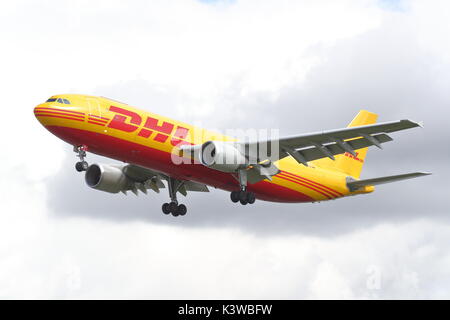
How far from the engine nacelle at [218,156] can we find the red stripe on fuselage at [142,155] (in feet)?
4.54

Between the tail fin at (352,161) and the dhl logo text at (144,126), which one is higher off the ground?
the tail fin at (352,161)

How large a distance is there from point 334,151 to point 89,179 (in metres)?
15.8

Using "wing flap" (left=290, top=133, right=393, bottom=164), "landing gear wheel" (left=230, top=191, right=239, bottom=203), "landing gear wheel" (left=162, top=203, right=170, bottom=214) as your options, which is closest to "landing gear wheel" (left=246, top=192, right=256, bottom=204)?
"landing gear wheel" (left=230, top=191, right=239, bottom=203)

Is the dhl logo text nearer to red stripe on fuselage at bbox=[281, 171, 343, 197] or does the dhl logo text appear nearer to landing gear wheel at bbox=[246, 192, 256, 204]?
landing gear wheel at bbox=[246, 192, 256, 204]

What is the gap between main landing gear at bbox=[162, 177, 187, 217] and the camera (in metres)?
54.1

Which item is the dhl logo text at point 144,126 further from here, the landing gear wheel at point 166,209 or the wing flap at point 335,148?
the landing gear wheel at point 166,209

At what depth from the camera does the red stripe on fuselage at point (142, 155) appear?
45531 mm

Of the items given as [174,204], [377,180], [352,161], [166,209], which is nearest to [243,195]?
[174,204]

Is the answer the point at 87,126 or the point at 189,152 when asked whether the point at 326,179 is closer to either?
the point at 189,152

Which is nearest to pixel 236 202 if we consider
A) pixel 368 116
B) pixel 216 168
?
pixel 216 168

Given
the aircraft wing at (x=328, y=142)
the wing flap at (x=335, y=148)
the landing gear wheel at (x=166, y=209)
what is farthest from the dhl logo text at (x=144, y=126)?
the landing gear wheel at (x=166, y=209)

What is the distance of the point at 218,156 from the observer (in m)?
46.5

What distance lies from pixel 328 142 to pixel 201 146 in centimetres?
673

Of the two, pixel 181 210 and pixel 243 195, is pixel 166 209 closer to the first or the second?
pixel 181 210
